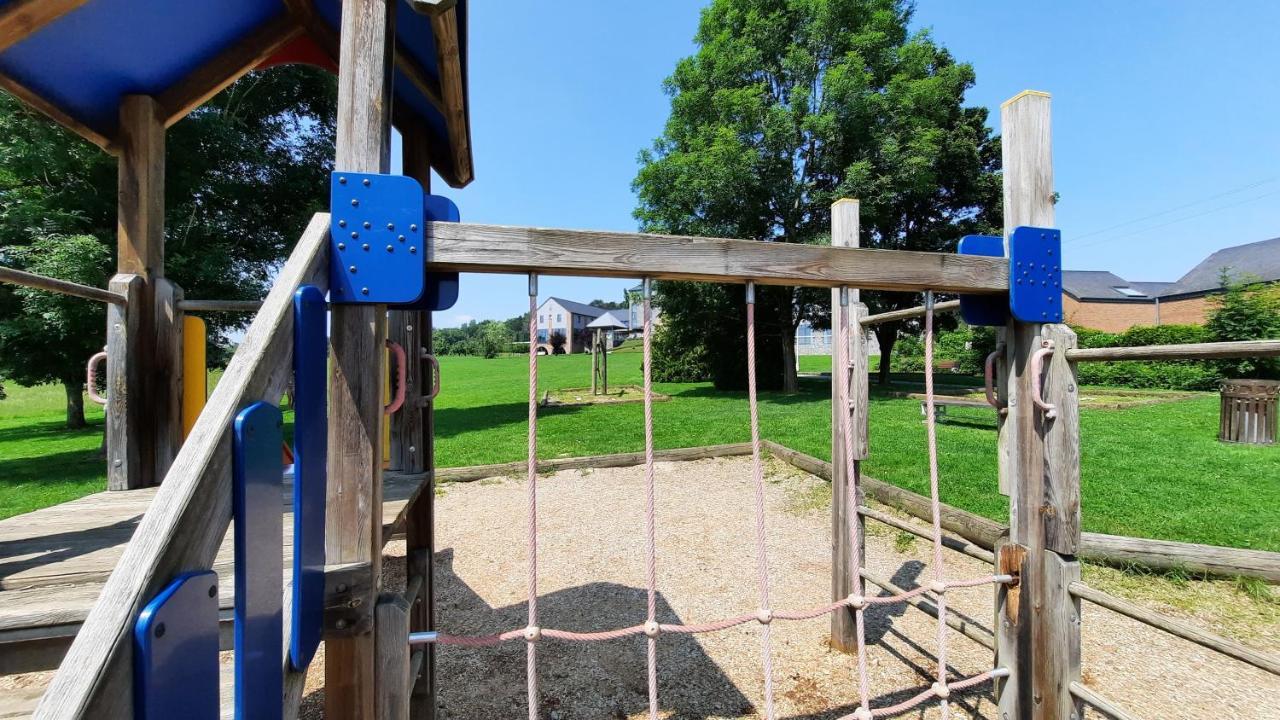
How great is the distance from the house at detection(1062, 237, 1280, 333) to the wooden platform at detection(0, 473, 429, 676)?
31.3m

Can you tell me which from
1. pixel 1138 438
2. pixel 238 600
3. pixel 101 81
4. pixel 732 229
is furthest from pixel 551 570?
pixel 732 229

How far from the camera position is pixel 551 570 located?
12.5 feet

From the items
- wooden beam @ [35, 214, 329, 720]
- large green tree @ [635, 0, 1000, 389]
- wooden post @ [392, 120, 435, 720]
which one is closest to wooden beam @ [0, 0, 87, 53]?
wooden post @ [392, 120, 435, 720]

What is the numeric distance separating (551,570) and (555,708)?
1.52m

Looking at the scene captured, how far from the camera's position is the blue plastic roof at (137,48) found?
78.9 inches

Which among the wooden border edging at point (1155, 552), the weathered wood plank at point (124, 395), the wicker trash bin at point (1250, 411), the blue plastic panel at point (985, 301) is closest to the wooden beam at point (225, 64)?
the weathered wood plank at point (124, 395)

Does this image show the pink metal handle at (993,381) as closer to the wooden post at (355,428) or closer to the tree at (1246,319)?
the wooden post at (355,428)

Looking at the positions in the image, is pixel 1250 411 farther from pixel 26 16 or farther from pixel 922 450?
pixel 26 16

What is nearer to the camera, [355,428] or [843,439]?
[355,428]

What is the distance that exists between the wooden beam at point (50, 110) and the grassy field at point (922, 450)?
4.88 m

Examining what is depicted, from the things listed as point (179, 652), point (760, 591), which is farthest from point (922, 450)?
point (179, 652)

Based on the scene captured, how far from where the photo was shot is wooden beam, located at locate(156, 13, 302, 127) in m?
2.57

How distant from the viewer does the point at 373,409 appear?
117cm

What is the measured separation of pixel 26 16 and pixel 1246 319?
20359mm
